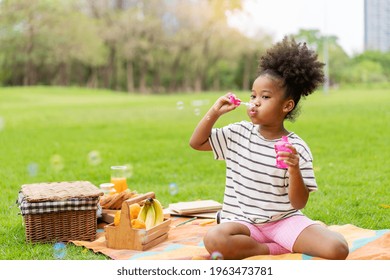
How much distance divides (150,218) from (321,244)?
74 cm

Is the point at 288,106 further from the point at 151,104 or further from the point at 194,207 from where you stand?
the point at 151,104

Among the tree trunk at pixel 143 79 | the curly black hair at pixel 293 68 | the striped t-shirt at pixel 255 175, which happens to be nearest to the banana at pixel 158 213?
the striped t-shirt at pixel 255 175

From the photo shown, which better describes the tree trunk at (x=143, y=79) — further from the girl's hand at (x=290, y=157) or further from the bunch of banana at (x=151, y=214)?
the girl's hand at (x=290, y=157)

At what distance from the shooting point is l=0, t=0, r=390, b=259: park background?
3805mm

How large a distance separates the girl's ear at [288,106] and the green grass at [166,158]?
0.43m

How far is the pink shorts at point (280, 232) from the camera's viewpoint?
7.43 feet

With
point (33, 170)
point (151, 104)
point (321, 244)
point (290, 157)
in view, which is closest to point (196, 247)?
point (321, 244)

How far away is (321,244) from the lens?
220cm

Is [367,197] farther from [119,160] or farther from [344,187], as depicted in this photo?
[119,160]

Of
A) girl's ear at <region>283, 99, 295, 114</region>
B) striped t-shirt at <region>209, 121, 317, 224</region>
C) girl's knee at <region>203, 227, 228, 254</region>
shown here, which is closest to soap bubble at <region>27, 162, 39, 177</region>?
striped t-shirt at <region>209, 121, 317, 224</region>

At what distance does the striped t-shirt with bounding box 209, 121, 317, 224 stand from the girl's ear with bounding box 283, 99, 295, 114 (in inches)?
3.6

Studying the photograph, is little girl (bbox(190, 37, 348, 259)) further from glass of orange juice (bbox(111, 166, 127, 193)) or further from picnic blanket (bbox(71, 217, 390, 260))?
glass of orange juice (bbox(111, 166, 127, 193))

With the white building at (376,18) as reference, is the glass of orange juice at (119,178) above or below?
below

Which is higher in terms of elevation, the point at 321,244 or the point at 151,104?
the point at 321,244
